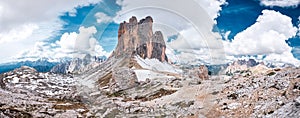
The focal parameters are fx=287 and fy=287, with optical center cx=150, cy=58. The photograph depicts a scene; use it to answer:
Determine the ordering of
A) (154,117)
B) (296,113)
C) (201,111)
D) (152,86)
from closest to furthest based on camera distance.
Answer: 1. (296,113)
2. (201,111)
3. (154,117)
4. (152,86)

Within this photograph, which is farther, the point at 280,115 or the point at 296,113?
the point at 280,115

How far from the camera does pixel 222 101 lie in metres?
63.3

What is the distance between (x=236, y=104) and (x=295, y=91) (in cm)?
1276

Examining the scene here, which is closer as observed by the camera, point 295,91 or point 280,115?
point 280,115

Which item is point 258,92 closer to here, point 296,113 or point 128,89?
point 296,113

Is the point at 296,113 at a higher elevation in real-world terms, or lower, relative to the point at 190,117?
higher

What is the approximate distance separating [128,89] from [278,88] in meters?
119

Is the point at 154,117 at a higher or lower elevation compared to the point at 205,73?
→ lower

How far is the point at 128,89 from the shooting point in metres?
169

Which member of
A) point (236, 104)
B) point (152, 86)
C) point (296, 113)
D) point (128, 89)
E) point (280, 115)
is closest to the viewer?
point (296, 113)

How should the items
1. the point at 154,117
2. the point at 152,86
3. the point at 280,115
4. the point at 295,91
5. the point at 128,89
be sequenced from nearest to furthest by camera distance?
the point at 280,115, the point at 295,91, the point at 154,117, the point at 152,86, the point at 128,89

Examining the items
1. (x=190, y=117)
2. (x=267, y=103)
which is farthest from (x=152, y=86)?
(x=267, y=103)

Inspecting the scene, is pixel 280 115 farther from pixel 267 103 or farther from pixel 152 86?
pixel 152 86

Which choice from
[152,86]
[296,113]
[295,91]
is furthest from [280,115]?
[152,86]
